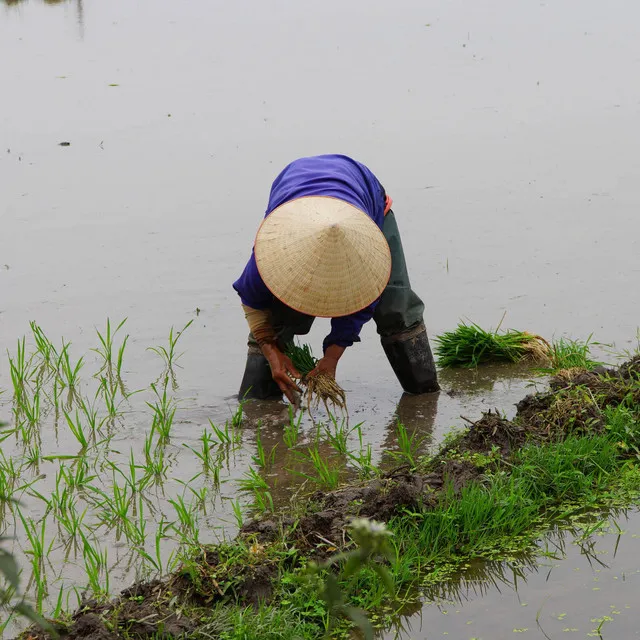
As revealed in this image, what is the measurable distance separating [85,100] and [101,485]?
8.21 m

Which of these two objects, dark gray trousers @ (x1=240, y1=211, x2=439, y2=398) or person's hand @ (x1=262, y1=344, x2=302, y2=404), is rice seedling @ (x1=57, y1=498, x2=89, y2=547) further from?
dark gray trousers @ (x1=240, y1=211, x2=439, y2=398)

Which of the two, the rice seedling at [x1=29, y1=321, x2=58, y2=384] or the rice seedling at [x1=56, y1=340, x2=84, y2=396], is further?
the rice seedling at [x1=29, y1=321, x2=58, y2=384]

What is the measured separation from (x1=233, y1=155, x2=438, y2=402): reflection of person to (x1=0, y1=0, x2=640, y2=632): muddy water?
1.01 ft

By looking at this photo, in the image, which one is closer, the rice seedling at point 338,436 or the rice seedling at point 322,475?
the rice seedling at point 322,475

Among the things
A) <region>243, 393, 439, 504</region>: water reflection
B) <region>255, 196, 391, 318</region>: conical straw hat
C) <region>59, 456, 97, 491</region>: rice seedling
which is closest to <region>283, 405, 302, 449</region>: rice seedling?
<region>243, 393, 439, 504</region>: water reflection

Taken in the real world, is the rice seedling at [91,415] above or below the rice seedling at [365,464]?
below

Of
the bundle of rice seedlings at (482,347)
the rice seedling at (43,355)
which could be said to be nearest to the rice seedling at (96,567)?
the rice seedling at (43,355)

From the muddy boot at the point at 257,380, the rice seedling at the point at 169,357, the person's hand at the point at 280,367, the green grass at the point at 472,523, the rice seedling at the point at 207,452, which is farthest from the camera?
the rice seedling at the point at 169,357

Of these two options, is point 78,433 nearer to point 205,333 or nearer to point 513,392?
point 205,333

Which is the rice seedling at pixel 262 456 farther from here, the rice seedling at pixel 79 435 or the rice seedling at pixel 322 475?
the rice seedling at pixel 79 435

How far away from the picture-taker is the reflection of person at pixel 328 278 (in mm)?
3977

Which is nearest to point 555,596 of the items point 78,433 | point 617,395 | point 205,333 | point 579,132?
point 617,395

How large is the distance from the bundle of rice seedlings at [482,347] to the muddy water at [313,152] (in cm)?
17

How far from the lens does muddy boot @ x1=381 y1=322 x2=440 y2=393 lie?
5.16 metres
